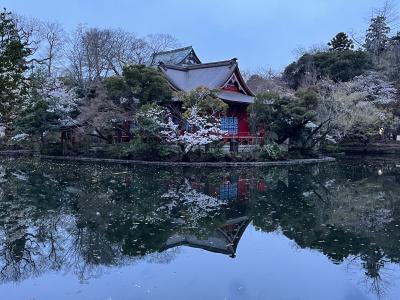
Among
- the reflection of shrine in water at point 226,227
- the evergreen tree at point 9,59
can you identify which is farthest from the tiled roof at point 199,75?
the evergreen tree at point 9,59

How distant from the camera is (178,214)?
34.8ft

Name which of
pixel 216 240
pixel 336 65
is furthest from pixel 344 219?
pixel 336 65

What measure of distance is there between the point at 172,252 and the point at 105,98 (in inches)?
734

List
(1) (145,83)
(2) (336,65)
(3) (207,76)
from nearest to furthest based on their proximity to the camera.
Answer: (1) (145,83)
(3) (207,76)
(2) (336,65)

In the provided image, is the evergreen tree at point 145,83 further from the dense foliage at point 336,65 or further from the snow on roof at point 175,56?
the dense foliage at point 336,65

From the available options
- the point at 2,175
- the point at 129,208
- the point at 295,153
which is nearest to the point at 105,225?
the point at 129,208

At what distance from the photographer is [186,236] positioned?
346 inches

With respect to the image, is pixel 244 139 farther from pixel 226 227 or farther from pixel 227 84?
pixel 226 227

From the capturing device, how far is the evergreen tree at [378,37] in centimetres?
4581

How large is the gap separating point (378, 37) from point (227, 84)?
27.7 metres

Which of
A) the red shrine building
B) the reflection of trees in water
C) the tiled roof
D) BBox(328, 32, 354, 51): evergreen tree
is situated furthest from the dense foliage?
the reflection of trees in water

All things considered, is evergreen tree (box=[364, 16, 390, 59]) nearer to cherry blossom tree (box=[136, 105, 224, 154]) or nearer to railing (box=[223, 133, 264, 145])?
railing (box=[223, 133, 264, 145])

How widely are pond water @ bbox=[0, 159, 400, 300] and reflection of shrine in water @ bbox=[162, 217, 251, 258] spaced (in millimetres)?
26

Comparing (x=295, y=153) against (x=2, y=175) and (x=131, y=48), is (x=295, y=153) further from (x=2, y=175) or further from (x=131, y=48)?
(x=131, y=48)
